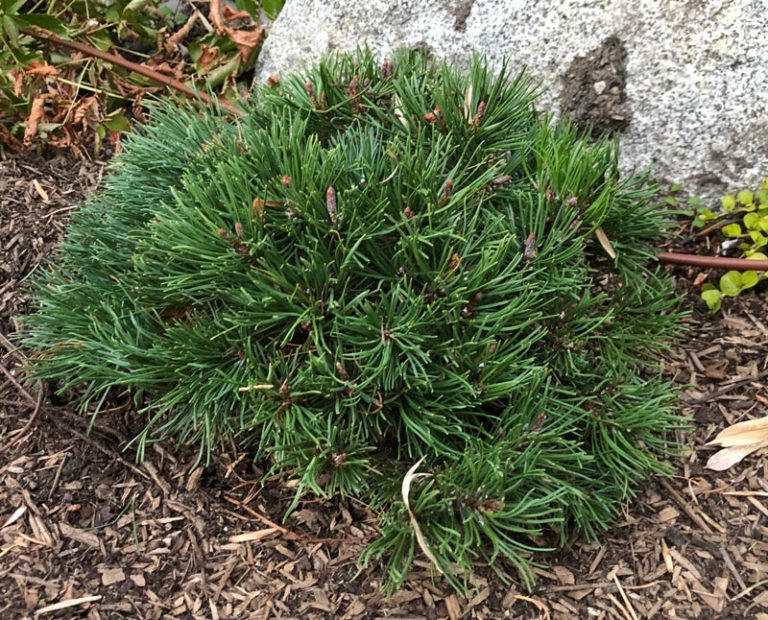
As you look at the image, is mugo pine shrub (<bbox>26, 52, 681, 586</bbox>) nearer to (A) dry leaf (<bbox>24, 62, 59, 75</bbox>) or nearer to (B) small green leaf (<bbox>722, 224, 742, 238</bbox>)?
(B) small green leaf (<bbox>722, 224, 742, 238</bbox>)

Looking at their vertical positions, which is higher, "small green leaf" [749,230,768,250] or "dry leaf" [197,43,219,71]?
"dry leaf" [197,43,219,71]

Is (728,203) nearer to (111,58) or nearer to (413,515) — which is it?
(413,515)

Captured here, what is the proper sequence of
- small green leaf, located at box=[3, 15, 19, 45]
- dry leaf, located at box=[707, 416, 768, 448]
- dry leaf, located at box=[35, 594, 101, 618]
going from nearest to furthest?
dry leaf, located at box=[35, 594, 101, 618] < dry leaf, located at box=[707, 416, 768, 448] < small green leaf, located at box=[3, 15, 19, 45]

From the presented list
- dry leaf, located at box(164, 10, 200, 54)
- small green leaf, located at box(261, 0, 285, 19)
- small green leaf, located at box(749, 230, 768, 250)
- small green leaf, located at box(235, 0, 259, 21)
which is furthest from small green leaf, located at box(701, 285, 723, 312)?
dry leaf, located at box(164, 10, 200, 54)

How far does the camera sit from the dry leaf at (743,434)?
1731 mm

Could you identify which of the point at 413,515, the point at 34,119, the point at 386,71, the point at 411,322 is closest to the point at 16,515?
the point at 413,515

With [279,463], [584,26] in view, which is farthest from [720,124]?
[279,463]

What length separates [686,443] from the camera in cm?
177

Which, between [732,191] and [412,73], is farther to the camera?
[732,191]

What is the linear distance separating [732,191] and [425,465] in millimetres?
1373

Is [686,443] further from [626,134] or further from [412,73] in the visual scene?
[412,73]

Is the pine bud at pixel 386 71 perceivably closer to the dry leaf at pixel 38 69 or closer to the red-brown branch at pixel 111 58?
the red-brown branch at pixel 111 58

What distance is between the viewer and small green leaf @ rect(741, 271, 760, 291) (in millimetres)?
1962

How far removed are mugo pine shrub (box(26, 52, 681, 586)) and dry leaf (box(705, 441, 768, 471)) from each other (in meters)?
0.17
